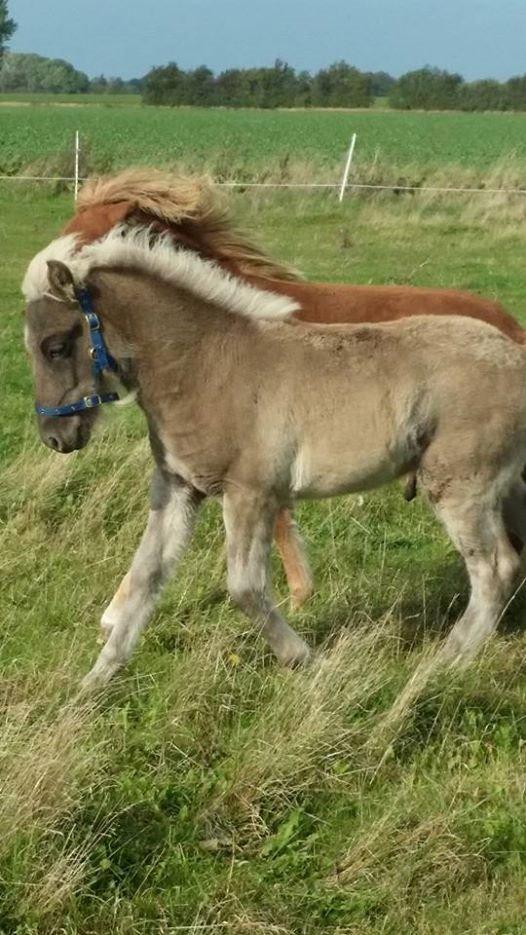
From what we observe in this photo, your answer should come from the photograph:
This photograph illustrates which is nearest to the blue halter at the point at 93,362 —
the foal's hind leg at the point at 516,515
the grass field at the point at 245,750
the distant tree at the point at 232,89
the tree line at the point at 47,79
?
the grass field at the point at 245,750

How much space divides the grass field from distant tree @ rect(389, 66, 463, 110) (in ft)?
296

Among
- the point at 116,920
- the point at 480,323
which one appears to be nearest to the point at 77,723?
the point at 116,920

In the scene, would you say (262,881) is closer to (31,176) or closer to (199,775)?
(199,775)

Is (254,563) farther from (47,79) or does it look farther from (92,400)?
(47,79)

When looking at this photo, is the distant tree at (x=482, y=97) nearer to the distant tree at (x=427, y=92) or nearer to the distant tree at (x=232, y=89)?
the distant tree at (x=427, y=92)

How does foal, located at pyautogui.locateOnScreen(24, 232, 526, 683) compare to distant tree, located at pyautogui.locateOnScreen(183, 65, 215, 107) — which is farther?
distant tree, located at pyautogui.locateOnScreen(183, 65, 215, 107)

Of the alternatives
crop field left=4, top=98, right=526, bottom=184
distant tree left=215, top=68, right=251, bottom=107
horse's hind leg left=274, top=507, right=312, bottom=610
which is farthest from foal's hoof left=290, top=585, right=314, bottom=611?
distant tree left=215, top=68, right=251, bottom=107

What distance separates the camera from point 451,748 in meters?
4.43

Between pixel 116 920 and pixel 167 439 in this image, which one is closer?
pixel 116 920

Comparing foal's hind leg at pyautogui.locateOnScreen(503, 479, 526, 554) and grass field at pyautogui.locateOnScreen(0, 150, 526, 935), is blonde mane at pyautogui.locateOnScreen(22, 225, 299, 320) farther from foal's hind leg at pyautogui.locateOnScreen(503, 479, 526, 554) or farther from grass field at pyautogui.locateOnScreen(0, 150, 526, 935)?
foal's hind leg at pyautogui.locateOnScreen(503, 479, 526, 554)

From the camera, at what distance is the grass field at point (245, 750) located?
353 centimetres

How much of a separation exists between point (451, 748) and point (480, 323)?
5.50 ft

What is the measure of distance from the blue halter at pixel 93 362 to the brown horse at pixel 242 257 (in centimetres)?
31

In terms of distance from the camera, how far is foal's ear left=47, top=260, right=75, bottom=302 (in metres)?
4.54
